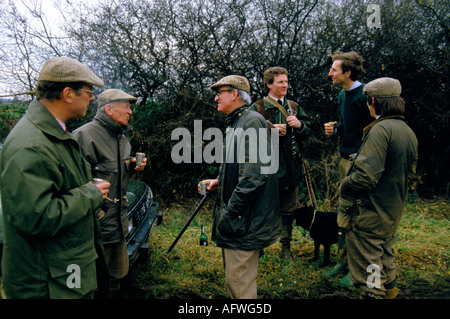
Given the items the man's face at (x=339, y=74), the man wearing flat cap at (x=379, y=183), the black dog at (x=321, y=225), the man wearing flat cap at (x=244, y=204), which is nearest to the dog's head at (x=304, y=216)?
the black dog at (x=321, y=225)

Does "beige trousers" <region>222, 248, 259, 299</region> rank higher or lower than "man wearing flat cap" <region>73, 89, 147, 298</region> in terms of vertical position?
lower

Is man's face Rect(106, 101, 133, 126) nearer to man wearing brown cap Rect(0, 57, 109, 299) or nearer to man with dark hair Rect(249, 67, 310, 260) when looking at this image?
man wearing brown cap Rect(0, 57, 109, 299)

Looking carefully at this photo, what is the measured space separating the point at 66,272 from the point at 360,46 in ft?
22.7

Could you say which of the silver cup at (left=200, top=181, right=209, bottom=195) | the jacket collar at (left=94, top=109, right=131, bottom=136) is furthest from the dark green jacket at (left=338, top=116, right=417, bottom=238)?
the jacket collar at (left=94, top=109, right=131, bottom=136)

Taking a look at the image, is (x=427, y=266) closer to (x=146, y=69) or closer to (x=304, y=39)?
(x=304, y=39)

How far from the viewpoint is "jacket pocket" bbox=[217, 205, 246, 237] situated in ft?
8.33

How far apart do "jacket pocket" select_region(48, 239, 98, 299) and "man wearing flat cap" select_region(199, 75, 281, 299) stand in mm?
1057

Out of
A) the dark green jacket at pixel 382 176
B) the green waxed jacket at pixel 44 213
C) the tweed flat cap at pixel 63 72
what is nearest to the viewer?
the green waxed jacket at pixel 44 213

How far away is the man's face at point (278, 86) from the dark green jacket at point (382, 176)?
1429mm

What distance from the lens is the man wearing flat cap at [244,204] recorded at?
2.49 meters

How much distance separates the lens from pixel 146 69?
6664mm

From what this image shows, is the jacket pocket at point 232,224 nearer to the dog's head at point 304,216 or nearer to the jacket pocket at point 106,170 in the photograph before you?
the jacket pocket at point 106,170

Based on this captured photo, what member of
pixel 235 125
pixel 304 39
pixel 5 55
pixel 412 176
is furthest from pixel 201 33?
pixel 412 176

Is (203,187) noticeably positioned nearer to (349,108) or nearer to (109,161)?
(109,161)
